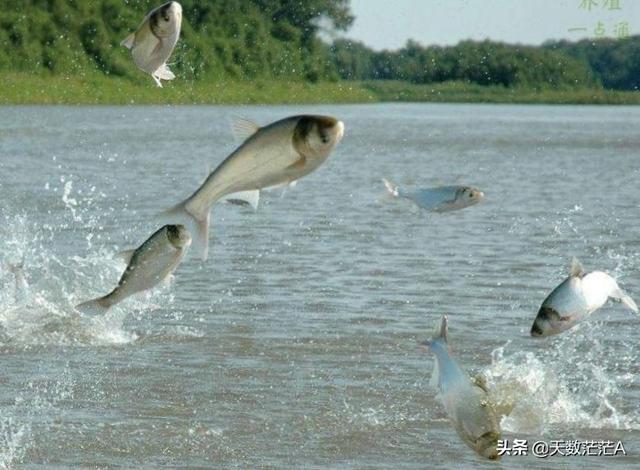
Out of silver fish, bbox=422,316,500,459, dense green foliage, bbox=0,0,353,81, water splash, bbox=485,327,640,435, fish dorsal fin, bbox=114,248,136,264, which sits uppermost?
dense green foliage, bbox=0,0,353,81

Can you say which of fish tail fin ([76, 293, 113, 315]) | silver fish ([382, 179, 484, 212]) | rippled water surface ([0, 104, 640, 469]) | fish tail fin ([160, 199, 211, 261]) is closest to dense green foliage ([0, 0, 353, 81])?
rippled water surface ([0, 104, 640, 469])

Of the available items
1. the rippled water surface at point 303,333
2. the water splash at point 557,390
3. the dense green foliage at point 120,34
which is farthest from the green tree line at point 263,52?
the water splash at point 557,390

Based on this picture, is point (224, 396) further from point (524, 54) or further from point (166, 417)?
point (524, 54)

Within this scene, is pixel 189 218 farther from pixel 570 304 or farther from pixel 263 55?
pixel 263 55

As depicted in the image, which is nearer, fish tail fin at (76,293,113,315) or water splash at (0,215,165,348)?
fish tail fin at (76,293,113,315)

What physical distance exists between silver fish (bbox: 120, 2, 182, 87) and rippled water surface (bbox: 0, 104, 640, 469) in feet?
6.36

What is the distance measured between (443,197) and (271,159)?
99.3 inches

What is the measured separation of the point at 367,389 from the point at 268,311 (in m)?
3.00

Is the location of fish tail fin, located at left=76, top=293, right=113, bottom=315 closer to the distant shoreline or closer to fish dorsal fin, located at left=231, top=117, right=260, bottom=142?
fish dorsal fin, located at left=231, top=117, right=260, bottom=142

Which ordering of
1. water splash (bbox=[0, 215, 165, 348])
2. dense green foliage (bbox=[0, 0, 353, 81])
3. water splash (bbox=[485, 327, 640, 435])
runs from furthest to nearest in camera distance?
dense green foliage (bbox=[0, 0, 353, 81])
water splash (bbox=[0, 215, 165, 348])
water splash (bbox=[485, 327, 640, 435])

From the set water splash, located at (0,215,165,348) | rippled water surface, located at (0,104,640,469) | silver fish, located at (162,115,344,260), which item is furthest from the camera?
water splash, located at (0,215,165,348)

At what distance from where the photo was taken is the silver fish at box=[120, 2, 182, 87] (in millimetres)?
4414

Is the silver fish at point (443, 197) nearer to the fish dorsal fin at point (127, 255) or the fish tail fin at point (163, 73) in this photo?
the fish dorsal fin at point (127, 255)

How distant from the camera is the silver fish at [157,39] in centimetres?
441
